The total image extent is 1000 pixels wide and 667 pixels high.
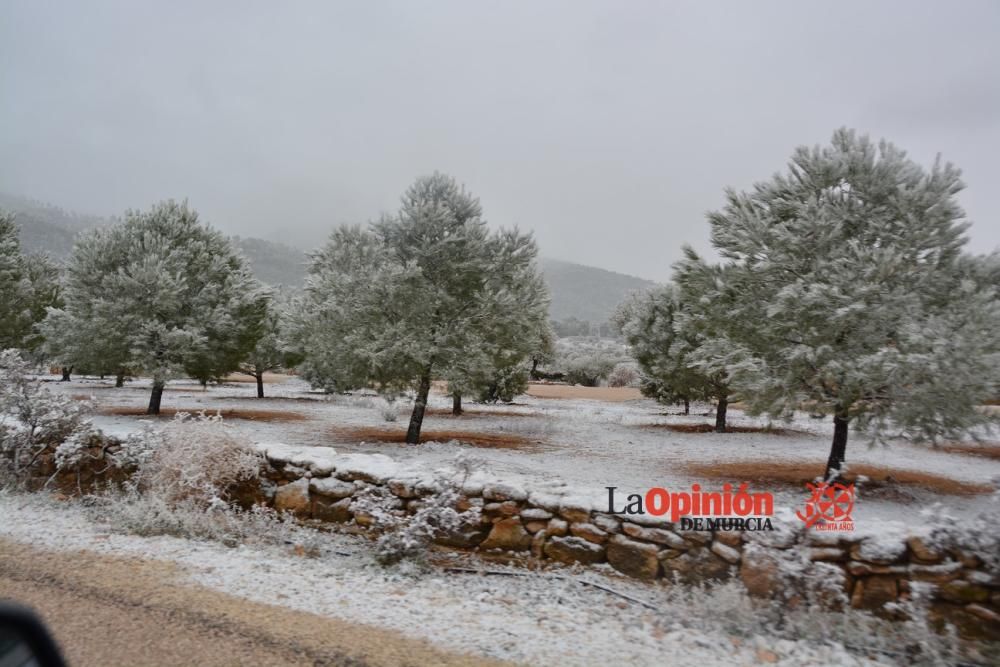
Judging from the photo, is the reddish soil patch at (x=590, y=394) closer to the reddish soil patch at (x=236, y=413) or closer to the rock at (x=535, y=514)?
the reddish soil patch at (x=236, y=413)

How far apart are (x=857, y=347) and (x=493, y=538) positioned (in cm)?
703

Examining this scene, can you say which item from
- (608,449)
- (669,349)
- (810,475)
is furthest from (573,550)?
(669,349)

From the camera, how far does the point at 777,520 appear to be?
5.32 metres

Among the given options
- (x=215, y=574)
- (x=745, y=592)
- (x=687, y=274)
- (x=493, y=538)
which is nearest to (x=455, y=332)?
(x=687, y=274)

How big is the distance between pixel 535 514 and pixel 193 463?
4.87m

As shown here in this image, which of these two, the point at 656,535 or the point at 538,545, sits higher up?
the point at 656,535

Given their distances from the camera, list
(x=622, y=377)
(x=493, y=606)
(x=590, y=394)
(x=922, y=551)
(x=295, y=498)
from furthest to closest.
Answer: (x=622, y=377)
(x=590, y=394)
(x=295, y=498)
(x=493, y=606)
(x=922, y=551)

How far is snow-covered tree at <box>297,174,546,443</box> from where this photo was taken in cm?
1325

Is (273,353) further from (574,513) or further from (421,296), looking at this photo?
(574,513)

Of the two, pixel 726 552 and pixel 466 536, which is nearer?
pixel 726 552

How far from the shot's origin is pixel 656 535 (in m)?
5.72

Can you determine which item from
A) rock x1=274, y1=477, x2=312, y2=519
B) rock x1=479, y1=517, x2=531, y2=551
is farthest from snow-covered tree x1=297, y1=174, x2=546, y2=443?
rock x1=479, y1=517, x2=531, y2=551

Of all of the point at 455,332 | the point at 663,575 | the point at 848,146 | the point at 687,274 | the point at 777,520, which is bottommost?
the point at 663,575

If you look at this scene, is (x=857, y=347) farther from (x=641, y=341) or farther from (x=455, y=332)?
(x=641, y=341)
